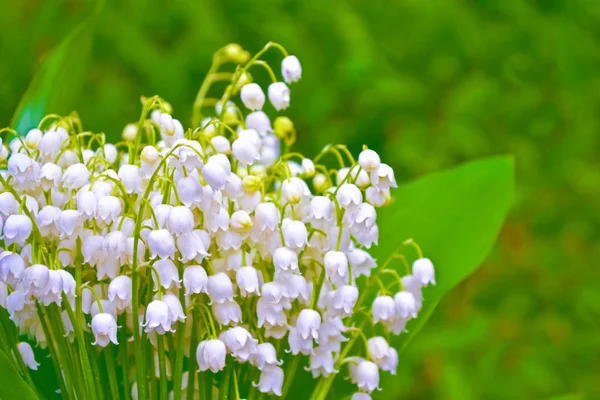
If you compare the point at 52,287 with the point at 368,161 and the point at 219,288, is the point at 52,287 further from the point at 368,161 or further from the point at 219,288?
the point at 368,161

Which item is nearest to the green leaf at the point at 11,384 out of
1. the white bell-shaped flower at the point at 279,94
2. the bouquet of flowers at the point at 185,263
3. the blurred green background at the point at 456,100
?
the bouquet of flowers at the point at 185,263

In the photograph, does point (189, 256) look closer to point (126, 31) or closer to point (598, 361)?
point (126, 31)

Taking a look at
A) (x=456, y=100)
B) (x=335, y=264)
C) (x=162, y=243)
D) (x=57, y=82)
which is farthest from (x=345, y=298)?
(x=456, y=100)

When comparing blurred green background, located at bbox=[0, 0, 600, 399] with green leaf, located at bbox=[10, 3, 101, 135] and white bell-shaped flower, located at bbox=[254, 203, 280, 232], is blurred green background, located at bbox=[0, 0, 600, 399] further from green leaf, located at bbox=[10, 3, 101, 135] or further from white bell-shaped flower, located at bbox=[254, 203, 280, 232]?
white bell-shaped flower, located at bbox=[254, 203, 280, 232]

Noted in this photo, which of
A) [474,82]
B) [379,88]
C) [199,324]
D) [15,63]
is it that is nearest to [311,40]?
[379,88]


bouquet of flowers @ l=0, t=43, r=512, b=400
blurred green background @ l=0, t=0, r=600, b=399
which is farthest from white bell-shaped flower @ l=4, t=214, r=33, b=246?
blurred green background @ l=0, t=0, r=600, b=399
